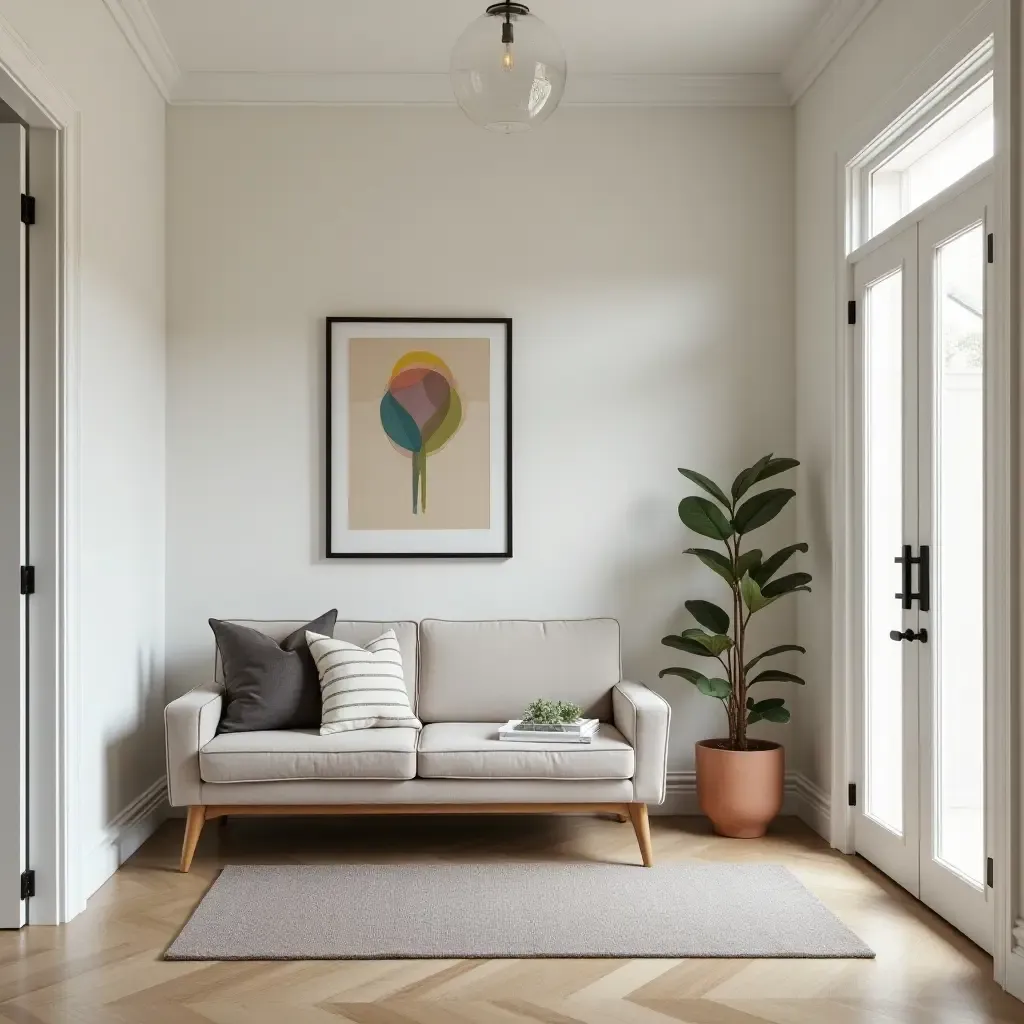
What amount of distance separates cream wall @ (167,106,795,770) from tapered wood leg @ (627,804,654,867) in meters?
0.87

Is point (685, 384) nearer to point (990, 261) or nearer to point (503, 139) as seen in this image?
point (503, 139)

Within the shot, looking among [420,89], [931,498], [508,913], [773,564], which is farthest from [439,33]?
[508,913]

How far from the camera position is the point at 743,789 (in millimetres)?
4301

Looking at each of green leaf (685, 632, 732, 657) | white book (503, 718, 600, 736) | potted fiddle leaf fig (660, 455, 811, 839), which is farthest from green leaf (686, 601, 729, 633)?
white book (503, 718, 600, 736)

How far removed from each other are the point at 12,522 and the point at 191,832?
1302 mm

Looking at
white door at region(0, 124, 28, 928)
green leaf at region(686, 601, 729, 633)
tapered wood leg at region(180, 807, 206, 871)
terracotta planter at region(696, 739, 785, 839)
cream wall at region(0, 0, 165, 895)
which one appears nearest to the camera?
white door at region(0, 124, 28, 928)

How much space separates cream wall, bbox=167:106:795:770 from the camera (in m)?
4.77

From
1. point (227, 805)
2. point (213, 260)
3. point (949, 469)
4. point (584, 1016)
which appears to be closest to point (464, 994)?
point (584, 1016)

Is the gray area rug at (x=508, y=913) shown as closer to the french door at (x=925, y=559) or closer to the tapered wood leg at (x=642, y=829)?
the tapered wood leg at (x=642, y=829)

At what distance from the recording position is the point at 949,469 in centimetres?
338

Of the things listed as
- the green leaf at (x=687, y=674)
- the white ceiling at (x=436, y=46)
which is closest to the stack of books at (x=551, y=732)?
the green leaf at (x=687, y=674)

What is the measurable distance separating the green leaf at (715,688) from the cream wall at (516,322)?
0.45m

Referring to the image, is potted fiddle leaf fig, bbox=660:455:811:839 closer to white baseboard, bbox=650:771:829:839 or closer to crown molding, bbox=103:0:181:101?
white baseboard, bbox=650:771:829:839

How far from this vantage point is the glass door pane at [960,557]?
321cm
